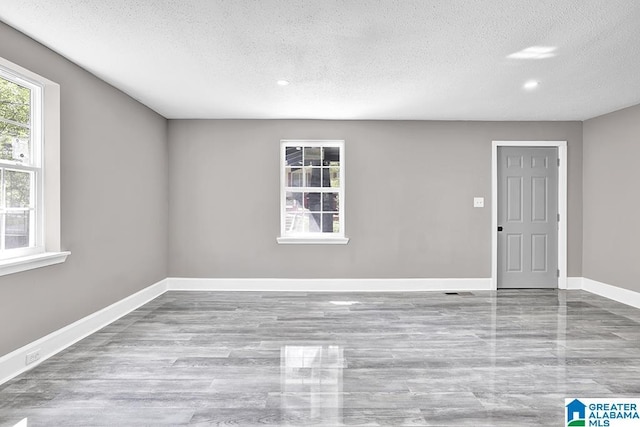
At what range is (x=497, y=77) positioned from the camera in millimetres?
3654

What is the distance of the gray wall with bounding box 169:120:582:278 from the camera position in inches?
216

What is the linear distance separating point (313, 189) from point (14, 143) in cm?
349

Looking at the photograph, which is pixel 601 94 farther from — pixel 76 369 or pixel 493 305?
pixel 76 369

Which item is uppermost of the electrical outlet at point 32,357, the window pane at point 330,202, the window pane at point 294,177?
the window pane at point 294,177

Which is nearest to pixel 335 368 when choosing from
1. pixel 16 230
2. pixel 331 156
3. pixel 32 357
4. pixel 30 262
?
pixel 32 357

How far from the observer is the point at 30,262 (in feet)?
9.15

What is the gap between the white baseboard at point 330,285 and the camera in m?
5.48

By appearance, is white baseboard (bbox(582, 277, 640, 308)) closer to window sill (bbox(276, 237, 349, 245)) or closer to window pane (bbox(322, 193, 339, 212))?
window sill (bbox(276, 237, 349, 245))

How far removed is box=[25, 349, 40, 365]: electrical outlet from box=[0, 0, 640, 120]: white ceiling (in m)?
2.32

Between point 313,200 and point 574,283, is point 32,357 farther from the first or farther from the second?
point 574,283

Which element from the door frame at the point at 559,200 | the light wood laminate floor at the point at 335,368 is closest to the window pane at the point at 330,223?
the light wood laminate floor at the point at 335,368

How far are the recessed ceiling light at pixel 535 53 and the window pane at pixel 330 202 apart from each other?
298 cm

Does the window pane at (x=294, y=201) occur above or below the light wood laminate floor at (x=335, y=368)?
above

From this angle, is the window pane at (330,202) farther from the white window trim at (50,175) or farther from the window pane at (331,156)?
the white window trim at (50,175)
